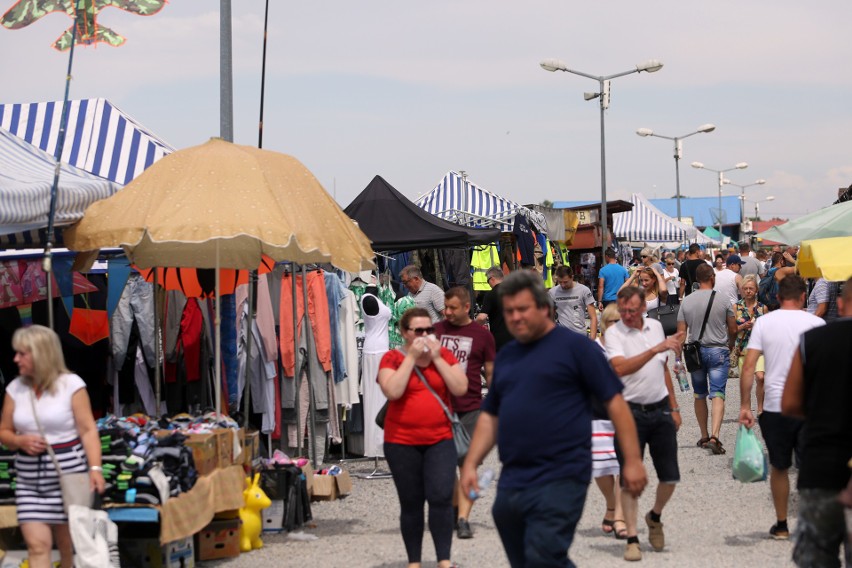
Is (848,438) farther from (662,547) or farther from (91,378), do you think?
(91,378)

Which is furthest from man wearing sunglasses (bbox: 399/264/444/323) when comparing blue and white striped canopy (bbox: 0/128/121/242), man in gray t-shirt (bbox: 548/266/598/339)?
blue and white striped canopy (bbox: 0/128/121/242)

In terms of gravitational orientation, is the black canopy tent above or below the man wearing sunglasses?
above

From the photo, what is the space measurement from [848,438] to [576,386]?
1.21m

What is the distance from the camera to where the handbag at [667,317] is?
44.4 ft

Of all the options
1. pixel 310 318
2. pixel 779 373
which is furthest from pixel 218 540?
pixel 779 373

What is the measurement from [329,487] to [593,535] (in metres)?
2.69

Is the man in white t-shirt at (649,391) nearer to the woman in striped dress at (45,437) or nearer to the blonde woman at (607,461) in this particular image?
the blonde woman at (607,461)

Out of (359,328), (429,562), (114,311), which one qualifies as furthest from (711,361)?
(114,311)

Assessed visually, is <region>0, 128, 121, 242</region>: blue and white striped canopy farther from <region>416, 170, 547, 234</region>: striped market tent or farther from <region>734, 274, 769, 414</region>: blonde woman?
<region>416, 170, 547, 234</region>: striped market tent

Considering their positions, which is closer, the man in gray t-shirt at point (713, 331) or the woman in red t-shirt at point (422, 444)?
the woman in red t-shirt at point (422, 444)

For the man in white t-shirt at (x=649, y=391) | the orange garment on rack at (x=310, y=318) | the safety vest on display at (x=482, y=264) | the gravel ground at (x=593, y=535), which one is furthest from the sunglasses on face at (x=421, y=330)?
the safety vest on display at (x=482, y=264)

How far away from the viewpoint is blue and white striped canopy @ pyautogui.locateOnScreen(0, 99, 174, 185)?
12227 mm

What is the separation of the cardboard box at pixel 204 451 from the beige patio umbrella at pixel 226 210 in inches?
18.3

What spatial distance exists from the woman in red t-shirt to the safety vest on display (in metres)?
12.0
